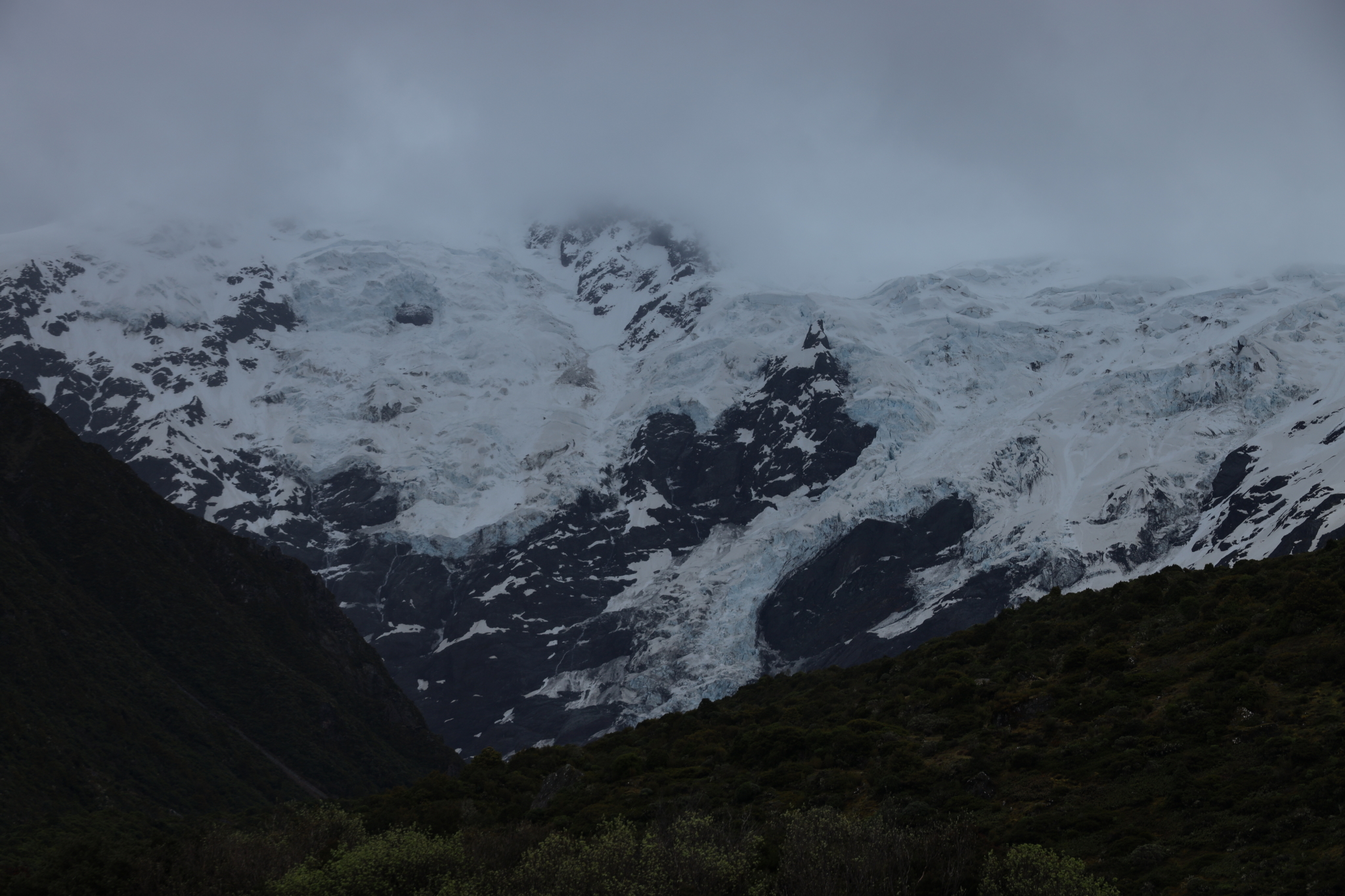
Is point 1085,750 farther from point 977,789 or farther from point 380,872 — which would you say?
point 380,872

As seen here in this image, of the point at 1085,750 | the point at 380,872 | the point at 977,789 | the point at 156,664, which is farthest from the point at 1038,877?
the point at 156,664

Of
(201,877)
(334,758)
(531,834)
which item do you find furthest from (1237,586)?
(334,758)

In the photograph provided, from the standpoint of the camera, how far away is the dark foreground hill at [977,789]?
3966cm

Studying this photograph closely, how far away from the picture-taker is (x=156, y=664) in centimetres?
14750

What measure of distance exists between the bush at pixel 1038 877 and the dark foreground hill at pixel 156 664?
297 feet

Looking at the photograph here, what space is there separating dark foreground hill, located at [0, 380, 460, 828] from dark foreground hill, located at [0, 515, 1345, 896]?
46559mm

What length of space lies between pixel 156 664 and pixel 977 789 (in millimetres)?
130449

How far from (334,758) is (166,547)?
47467mm

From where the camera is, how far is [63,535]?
158 meters

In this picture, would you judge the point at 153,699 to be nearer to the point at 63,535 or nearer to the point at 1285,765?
the point at 63,535

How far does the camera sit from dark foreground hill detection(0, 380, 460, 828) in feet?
392

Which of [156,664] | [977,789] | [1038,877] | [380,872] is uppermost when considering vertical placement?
[156,664]

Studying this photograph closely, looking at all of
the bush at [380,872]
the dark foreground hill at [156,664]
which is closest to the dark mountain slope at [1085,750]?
the bush at [380,872]

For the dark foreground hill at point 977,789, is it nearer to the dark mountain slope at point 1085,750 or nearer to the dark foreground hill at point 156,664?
the dark mountain slope at point 1085,750
